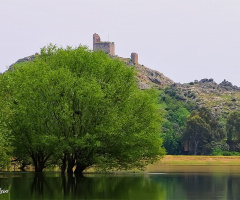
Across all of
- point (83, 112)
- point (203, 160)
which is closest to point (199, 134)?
point (203, 160)

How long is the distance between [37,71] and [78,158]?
12.8 meters

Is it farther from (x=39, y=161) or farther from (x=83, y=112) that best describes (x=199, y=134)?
(x=83, y=112)

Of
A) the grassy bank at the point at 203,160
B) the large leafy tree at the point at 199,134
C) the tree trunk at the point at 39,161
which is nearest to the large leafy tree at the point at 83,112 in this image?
the tree trunk at the point at 39,161

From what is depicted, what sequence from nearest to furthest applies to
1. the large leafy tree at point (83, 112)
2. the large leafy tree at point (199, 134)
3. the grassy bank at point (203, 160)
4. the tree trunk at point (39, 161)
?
the large leafy tree at point (83, 112) → the tree trunk at point (39, 161) → the grassy bank at point (203, 160) → the large leafy tree at point (199, 134)

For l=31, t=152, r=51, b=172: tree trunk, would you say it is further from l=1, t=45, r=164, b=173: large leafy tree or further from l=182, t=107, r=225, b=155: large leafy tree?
l=182, t=107, r=225, b=155: large leafy tree

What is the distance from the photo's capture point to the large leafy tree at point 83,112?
198ft

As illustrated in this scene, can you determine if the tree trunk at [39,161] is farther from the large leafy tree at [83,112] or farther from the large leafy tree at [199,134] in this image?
the large leafy tree at [199,134]

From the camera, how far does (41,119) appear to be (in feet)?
200

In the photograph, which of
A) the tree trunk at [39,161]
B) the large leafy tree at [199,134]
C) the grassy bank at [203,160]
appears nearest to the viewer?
the tree trunk at [39,161]

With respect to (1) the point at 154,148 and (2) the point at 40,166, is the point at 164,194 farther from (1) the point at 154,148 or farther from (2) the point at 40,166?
(2) the point at 40,166

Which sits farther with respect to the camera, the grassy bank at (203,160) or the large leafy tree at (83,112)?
the grassy bank at (203,160)

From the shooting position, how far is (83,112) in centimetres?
6109

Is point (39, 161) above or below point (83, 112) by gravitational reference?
below

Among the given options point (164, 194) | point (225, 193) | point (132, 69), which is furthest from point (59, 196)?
point (132, 69)
